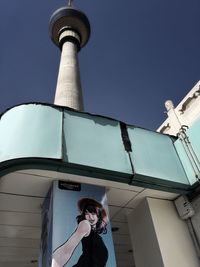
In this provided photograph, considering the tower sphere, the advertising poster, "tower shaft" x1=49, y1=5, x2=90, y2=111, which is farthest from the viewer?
the tower sphere

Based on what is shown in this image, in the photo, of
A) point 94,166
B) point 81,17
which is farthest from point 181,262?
point 81,17

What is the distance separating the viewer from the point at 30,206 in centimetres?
475

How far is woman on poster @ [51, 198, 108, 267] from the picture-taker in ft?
11.5

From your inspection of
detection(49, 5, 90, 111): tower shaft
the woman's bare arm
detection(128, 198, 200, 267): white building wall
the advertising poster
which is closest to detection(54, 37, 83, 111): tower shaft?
detection(49, 5, 90, 111): tower shaft

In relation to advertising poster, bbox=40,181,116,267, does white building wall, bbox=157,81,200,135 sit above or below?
above

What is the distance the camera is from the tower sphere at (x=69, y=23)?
18.8 m

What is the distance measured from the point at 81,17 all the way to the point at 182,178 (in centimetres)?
1747

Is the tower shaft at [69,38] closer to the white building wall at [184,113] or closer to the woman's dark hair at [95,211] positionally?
the white building wall at [184,113]

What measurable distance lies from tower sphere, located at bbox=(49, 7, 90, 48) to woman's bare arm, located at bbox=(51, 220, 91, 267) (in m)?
16.9

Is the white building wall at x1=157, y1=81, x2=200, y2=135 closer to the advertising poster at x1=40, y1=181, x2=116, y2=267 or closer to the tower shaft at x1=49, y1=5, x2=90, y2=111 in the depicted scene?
the tower shaft at x1=49, y1=5, x2=90, y2=111

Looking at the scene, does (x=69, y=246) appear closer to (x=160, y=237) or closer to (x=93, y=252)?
(x=93, y=252)

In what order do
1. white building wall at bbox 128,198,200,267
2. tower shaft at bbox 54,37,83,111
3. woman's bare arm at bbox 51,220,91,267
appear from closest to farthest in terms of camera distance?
woman's bare arm at bbox 51,220,91,267 < white building wall at bbox 128,198,200,267 < tower shaft at bbox 54,37,83,111

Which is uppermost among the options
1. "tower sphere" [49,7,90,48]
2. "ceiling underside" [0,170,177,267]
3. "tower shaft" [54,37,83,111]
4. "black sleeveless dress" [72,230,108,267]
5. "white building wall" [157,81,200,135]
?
"tower sphere" [49,7,90,48]

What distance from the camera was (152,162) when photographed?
5035 millimetres
